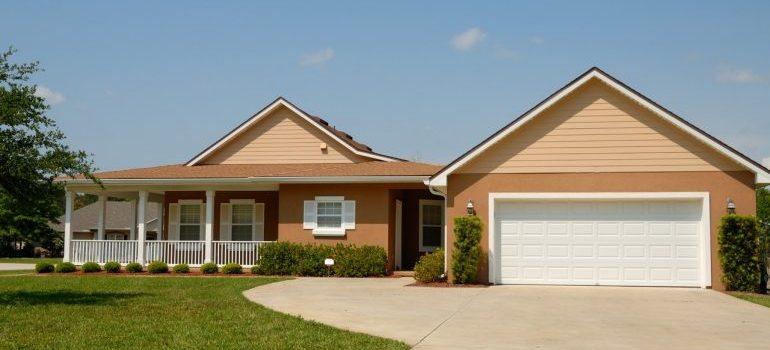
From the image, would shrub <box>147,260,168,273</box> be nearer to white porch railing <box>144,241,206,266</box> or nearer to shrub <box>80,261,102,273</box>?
white porch railing <box>144,241,206,266</box>

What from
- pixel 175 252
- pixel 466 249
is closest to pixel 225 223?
pixel 175 252

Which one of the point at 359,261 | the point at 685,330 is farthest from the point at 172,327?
the point at 359,261

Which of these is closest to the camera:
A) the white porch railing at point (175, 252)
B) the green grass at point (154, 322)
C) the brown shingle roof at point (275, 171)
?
the green grass at point (154, 322)

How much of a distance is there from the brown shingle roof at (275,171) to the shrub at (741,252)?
26.6 feet

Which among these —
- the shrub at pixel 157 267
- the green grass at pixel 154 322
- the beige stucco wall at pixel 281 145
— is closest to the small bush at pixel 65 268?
the shrub at pixel 157 267

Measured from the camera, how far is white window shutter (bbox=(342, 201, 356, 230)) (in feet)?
74.9

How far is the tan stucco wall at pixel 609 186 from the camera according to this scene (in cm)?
1800

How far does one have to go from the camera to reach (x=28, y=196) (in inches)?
608

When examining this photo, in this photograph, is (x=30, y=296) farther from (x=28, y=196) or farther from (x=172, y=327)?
(x=172, y=327)

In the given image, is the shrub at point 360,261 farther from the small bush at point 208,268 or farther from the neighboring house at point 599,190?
the small bush at point 208,268

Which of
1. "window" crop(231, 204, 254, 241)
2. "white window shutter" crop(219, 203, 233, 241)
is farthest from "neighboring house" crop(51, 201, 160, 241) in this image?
"window" crop(231, 204, 254, 241)

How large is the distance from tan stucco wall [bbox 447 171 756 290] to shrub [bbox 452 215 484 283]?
0.42 metres

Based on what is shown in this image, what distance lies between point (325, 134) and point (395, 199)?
462cm

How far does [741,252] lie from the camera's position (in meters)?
17.5
